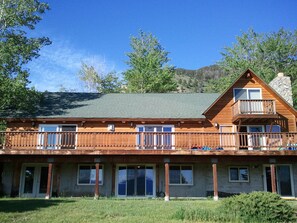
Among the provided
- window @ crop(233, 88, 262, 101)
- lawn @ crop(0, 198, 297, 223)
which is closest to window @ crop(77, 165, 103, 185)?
lawn @ crop(0, 198, 297, 223)

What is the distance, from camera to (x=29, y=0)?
1095 inches

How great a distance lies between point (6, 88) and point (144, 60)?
80.5ft

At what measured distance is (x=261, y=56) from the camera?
45.9 meters

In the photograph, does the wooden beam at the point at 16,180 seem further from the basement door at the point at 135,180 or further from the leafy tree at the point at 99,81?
the leafy tree at the point at 99,81

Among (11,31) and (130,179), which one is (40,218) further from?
(11,31)

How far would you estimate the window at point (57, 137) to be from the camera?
20812 millimetres

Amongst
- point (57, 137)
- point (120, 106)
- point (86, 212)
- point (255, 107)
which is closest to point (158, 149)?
point (120, 106)

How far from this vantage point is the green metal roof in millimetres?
23594

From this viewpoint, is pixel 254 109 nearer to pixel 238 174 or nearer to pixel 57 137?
pixel 238 174

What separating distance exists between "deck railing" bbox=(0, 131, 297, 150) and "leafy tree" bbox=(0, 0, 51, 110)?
9.68 feet

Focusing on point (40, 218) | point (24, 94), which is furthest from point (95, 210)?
point (24, 94)

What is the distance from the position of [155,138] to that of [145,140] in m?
0.76

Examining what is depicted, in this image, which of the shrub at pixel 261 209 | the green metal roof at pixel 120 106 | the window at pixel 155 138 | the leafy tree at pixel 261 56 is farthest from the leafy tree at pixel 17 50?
the leafy tree at pixel 261 56

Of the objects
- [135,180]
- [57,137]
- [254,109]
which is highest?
[254,109]
